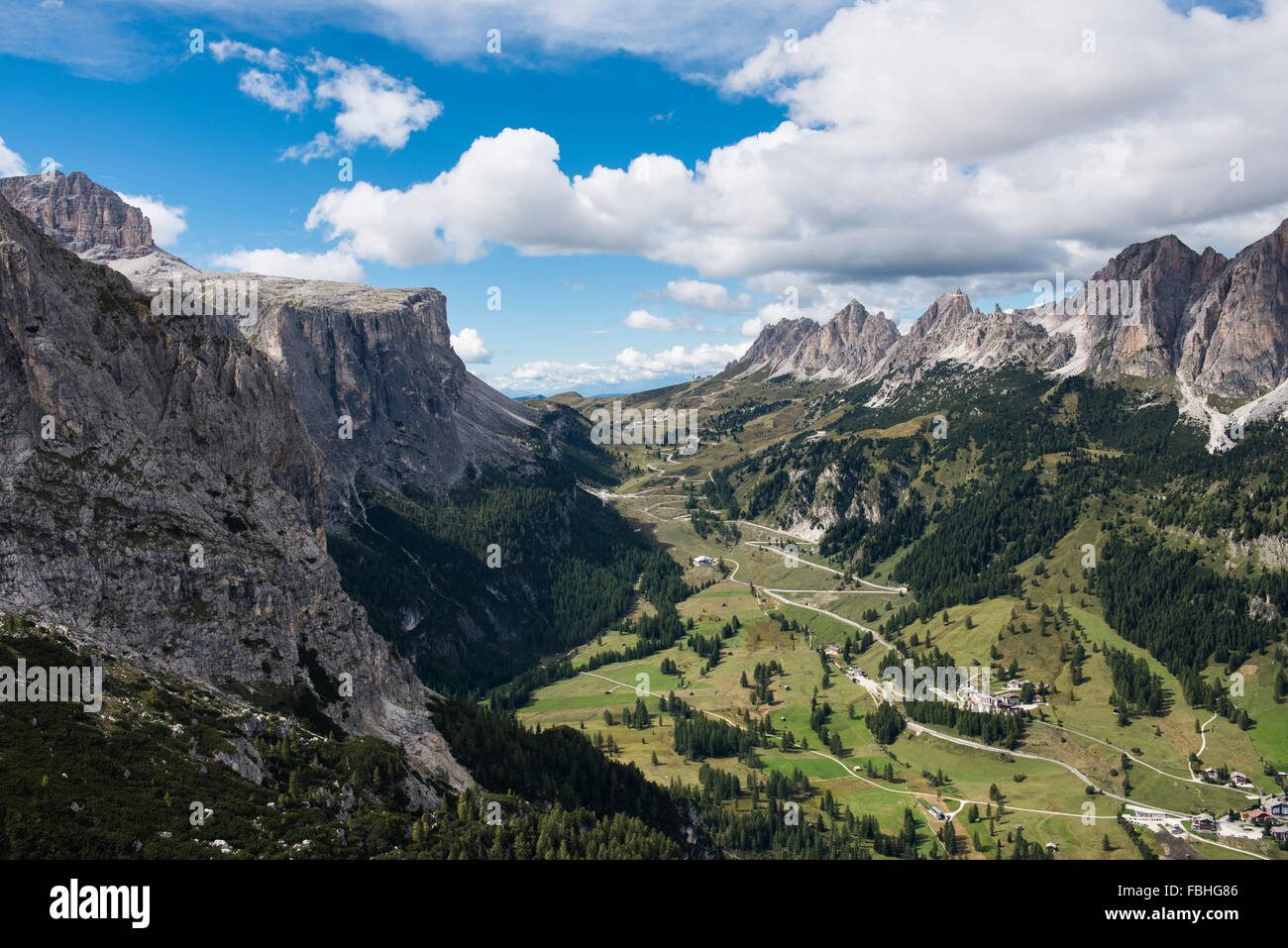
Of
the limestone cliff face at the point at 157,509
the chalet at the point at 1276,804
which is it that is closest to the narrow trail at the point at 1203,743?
the chalet at the point at 1276,804

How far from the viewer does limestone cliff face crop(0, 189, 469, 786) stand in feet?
Answer: 281

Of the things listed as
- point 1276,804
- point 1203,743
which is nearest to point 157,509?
point 1276,804

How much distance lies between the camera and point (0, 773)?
188 feet

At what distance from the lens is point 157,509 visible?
3821 inches

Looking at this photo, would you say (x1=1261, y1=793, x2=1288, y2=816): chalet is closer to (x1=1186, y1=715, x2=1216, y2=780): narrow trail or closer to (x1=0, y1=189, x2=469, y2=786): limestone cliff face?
(x1=1186, y1=715, x2=1216, y2=780): narrow trail

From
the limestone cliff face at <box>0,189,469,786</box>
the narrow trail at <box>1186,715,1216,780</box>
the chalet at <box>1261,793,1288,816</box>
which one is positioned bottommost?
the chalet at <box>1261,793,1288,816</box>

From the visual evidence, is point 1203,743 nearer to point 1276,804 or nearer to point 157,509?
point 1276,804

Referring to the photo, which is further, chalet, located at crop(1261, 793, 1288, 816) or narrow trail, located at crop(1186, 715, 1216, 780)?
narrow trail, located at crop(1186, 715, 1216, 780)

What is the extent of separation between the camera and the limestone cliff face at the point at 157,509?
85750 mm

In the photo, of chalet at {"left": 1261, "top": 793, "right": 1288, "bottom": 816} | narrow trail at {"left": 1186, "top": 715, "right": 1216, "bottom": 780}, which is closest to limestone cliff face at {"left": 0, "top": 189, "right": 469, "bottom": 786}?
chalet at {"left": 1261, "top": 793, "right": 1288, "bottom": 816}
